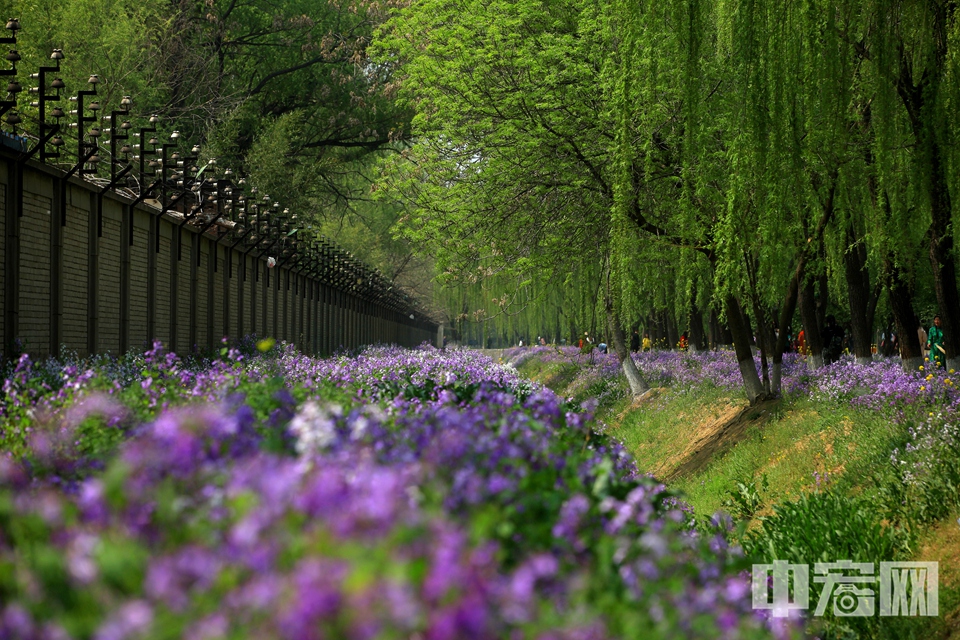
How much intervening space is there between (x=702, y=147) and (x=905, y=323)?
418cm

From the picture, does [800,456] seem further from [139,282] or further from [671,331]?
Answer: [671,331]

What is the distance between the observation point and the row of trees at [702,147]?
12.9 metres

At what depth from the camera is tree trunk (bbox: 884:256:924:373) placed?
49.5 feet

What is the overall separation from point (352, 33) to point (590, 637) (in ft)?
127

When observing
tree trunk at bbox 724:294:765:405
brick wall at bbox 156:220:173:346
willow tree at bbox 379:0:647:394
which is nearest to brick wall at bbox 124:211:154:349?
brick wall at bbox 156:220:173:346

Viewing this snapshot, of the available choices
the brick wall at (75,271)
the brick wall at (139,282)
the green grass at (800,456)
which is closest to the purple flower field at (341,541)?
the green grass at (800,456)

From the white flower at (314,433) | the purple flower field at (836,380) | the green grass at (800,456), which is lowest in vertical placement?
the green grass at (800,456)

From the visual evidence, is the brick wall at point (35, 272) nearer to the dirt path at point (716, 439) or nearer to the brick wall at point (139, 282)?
the brick wall at point (139, 282)

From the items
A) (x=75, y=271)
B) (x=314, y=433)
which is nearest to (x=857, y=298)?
(x=75, y=271)

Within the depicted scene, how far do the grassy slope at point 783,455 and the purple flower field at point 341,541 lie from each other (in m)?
4.87

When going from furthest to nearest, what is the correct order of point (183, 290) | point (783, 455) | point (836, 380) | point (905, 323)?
1. point (183, 290)
2. point (836, 380)
3. point (905, 323)
4. point (783, 455)

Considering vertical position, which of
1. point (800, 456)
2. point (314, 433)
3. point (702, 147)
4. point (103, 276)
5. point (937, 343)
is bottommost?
point (800, 456)

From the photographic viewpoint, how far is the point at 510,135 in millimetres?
19828

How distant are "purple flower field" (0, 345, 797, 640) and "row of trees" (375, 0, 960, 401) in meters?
9.58
